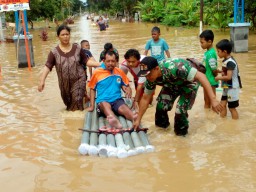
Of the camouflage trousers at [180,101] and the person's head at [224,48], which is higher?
the person's head at [224,48]

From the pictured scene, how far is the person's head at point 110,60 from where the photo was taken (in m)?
5.48

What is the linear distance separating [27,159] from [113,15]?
67485 mm

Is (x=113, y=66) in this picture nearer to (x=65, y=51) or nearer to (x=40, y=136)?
(x=65, y=51)

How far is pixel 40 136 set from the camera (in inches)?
204

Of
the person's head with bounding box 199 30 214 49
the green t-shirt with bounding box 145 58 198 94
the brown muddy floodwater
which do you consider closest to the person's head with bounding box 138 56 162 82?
the green t-shirt with bounding box 145 58 198 94

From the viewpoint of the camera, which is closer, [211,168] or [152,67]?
[211,168]

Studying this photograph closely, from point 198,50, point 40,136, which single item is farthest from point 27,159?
point 198,50

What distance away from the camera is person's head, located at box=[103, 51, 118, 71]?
5.48 m

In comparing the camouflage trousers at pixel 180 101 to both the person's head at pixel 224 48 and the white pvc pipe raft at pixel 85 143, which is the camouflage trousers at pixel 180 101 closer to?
the person's head at pixel 224 48

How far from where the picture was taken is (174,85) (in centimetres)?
467

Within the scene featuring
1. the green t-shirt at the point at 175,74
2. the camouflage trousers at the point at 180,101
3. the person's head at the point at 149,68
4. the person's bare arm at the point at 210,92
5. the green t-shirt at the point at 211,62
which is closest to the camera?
the person's bare arm at the point at 210,92

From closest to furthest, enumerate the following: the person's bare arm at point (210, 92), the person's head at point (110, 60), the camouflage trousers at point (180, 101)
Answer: the person's bare arm at point (210, 92) < the camouflage trousers at point (180, 101) < the person's head at point (110, 60)

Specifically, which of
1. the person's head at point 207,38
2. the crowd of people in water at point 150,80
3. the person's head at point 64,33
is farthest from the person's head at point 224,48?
the person's head at point 64,33

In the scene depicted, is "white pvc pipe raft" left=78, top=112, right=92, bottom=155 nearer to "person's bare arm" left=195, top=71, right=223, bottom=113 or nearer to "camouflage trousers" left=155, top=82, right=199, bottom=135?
"camouflage trousers" left=155, top=82, right=199, bottom=135
